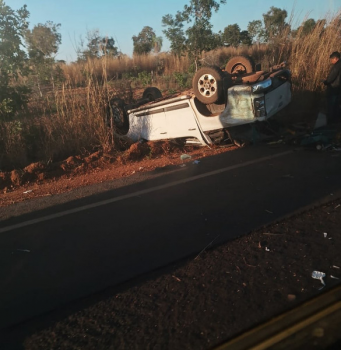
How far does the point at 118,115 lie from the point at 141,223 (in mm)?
5300

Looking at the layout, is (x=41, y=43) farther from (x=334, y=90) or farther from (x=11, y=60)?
(x=334, y=90)

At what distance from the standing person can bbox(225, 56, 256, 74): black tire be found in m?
1.93

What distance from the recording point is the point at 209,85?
6.89m

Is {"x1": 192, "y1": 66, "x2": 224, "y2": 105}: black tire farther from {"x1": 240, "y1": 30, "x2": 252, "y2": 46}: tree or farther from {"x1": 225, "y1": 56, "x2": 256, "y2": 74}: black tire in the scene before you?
{"x1": 240, "y1": 30, "x2": 252, "y2": 46}: tree

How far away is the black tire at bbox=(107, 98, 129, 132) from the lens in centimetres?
910

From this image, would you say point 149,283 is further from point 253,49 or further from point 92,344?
point 253,49

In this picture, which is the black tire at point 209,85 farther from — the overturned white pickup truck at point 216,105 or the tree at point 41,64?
the tree at point 41,64

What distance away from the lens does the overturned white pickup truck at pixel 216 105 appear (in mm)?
6645

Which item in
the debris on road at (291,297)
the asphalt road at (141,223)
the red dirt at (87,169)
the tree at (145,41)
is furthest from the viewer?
the tree at (145,41)

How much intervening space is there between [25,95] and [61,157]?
1911mm

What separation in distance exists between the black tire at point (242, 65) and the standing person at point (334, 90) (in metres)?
1.93

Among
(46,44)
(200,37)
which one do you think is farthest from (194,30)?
(46,44)

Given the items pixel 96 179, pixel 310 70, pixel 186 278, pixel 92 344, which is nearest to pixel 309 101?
pixel 310 70

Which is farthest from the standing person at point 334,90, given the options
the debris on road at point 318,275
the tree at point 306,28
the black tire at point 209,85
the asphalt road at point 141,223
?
the debris on road at point 318,275
